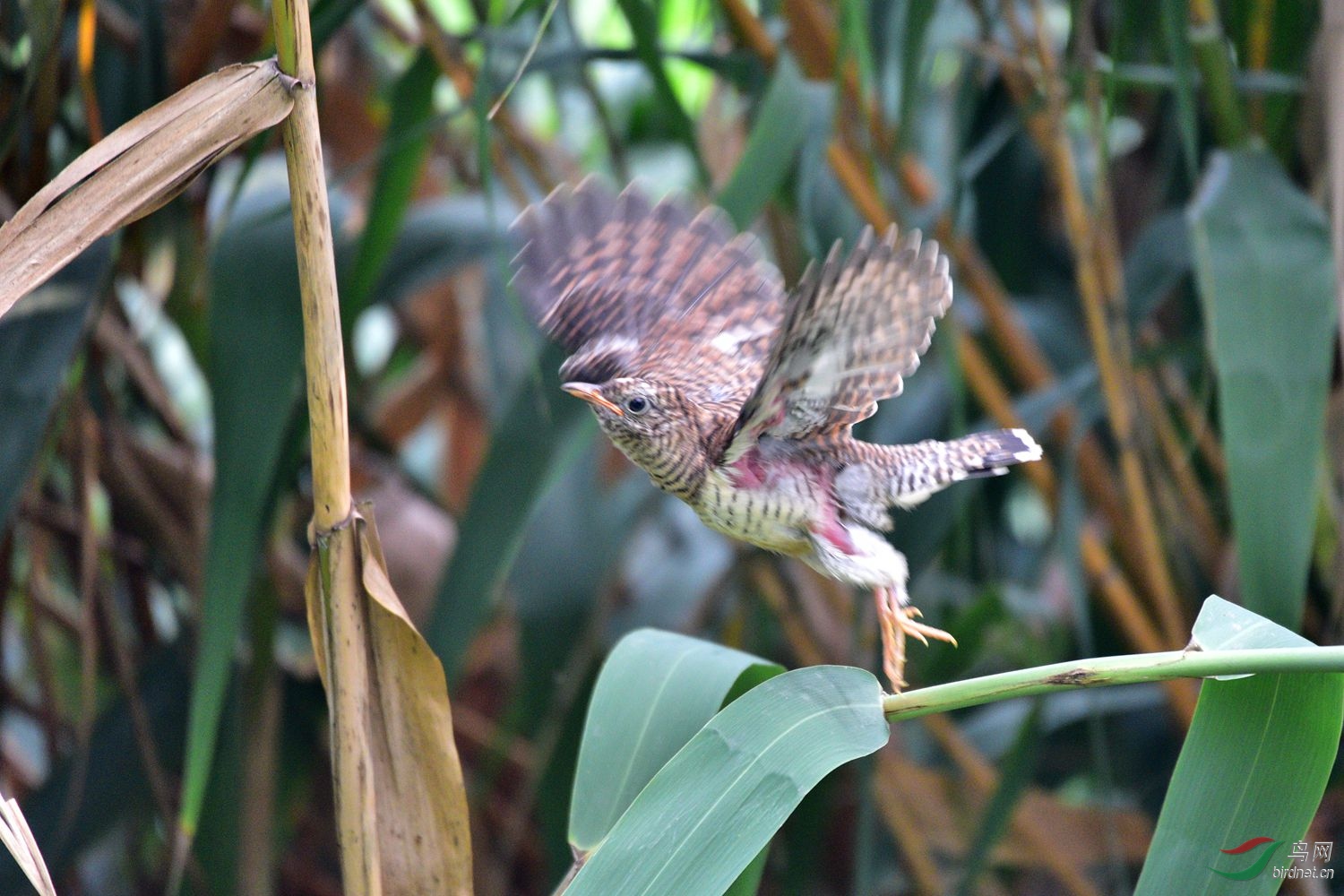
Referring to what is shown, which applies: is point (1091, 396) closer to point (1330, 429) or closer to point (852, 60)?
point (1330, 429)

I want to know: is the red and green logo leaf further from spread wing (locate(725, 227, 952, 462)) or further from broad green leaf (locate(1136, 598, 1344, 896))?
spread wing (locate(725, 227, 952, 462))

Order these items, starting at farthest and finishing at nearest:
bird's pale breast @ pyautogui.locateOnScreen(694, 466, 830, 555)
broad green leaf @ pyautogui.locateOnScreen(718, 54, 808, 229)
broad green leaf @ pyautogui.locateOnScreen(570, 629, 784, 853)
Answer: broad green leaf @ pyautogui.locateOnScreen(718, 54, 808, 229) < bird's pale breast @ pyautogui.locateOnScreen(694, 466, 830, 555) < broad green leaf @ pyautogui.locateOnScreen(570, 629, 784, 853)

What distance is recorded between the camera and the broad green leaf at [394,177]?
138cm

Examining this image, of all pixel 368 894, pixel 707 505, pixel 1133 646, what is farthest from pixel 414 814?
pixel 1133 646

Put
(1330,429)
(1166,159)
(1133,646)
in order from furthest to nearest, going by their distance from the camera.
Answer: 1. (1166,159)
2. (1133,646)
3. (1330,429)

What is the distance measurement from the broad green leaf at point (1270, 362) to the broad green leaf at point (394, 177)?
2.95ft

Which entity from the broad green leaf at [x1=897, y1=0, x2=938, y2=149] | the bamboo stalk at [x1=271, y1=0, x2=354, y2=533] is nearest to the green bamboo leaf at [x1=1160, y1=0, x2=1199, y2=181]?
the broad green leaf at [x1=897, y1=0, x2=938, y2=149]

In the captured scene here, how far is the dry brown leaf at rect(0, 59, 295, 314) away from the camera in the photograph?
28.0 inches

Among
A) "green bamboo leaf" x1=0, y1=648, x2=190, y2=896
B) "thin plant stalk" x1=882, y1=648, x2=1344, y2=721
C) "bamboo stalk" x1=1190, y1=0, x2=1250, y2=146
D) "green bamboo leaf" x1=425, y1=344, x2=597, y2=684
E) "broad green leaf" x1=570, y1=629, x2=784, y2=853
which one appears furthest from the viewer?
"green bamboo leaf" x1=0, y1=648, x2=190, y2=896

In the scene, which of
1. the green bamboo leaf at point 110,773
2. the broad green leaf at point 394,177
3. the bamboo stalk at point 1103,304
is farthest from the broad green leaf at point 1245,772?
the green bamboo leaf at point 110,773

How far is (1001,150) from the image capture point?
1.91 meters

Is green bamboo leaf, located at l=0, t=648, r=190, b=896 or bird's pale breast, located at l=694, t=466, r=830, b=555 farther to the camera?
green bamboo leaf, located at l=0, t=648, r=190, b=896

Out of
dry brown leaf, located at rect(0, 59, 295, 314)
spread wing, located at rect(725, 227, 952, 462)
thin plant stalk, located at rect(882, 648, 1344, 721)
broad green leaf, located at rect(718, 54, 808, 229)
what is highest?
dry brown leaf, located at rect(0, 59, 295, 314)

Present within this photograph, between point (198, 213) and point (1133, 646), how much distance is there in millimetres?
1471
